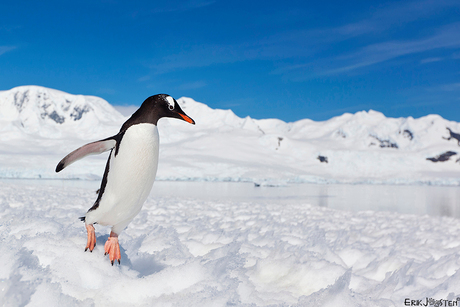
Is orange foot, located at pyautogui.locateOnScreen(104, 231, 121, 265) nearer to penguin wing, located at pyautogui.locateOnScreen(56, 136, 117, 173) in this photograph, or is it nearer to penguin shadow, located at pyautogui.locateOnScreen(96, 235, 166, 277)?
penguin shadow, located at pyautogui.locateOnScreen(96, 235, 166, 277)

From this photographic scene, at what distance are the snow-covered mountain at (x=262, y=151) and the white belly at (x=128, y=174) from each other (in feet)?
96.6

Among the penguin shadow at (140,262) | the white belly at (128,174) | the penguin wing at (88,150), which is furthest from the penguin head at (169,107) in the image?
the penguin shadow at (140,262)

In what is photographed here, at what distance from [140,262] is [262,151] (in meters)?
69.5

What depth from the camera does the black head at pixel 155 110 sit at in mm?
1921

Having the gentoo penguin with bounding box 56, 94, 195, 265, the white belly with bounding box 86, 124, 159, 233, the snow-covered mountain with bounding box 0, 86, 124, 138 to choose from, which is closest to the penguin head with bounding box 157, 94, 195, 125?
the gentoo penguin with bounding box 56, 94, 195, 265

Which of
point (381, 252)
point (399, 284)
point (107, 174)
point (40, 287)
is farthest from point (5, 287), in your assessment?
point (381, 252)

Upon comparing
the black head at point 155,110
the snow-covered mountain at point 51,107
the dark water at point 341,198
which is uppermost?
the snow-covered mountain at point 51,107

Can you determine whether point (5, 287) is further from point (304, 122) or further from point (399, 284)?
point (304, 122)

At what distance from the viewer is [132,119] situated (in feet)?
6.41

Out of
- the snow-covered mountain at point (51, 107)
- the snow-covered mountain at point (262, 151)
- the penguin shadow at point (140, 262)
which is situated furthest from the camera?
the snow-covered mountain at point (51, 107)

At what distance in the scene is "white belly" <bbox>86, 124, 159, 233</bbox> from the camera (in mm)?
1896

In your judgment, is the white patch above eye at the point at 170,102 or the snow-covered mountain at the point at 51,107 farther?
the snow-covered mountain at the point at 51,107

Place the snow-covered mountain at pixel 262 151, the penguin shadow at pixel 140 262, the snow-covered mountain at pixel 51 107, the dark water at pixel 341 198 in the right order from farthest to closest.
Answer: the snow-covered mountain at pixel 51 107, the snow-covered mountain at pixel 262 151, the dark water at pixel 341 198, the penguin shadow at pixel 140 262

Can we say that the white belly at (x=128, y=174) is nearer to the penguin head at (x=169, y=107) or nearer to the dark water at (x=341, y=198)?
the penguin head at (x=169, y=107)
